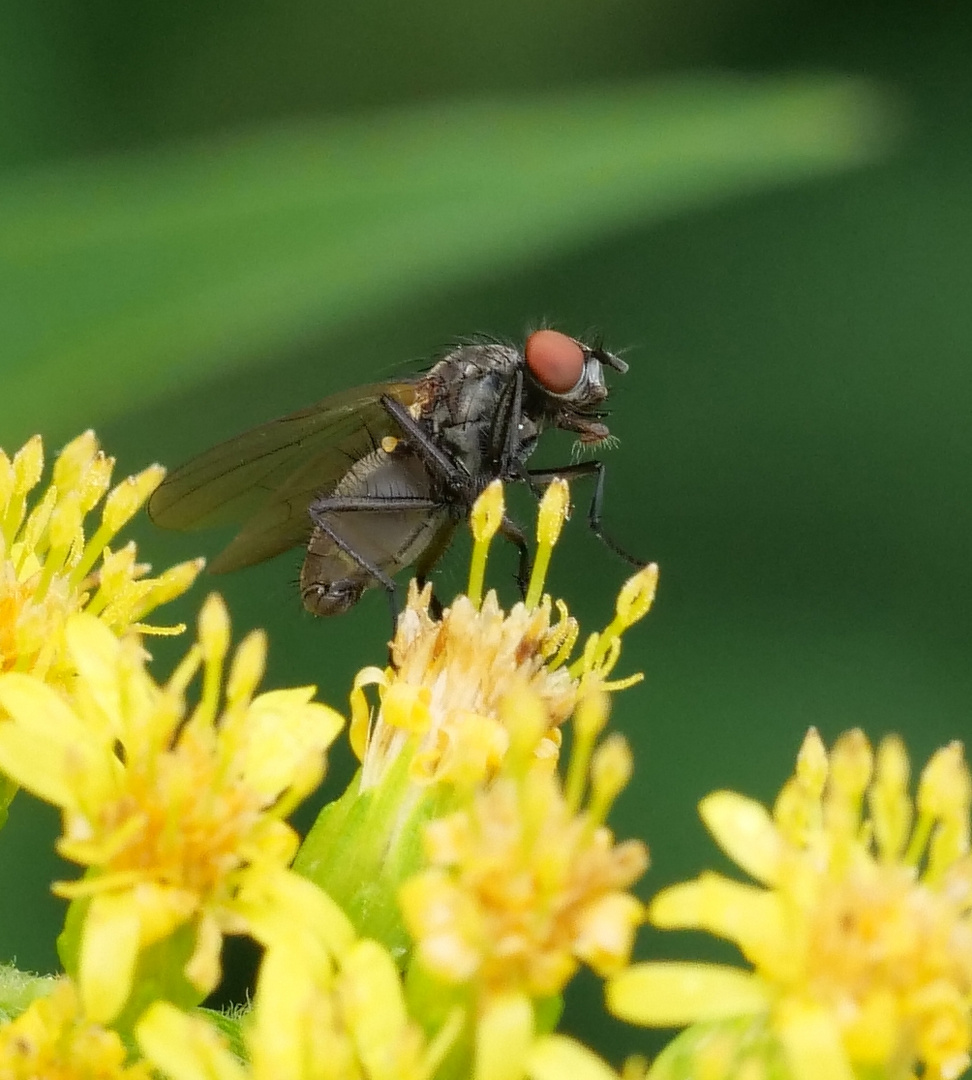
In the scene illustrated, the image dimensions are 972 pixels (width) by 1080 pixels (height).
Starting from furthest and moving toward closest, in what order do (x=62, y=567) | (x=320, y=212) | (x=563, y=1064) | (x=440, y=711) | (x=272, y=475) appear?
(x=320, y=212), (x=272, y=475), (x=62, y=567), (x=440, y=711), (x=563, y=1064)

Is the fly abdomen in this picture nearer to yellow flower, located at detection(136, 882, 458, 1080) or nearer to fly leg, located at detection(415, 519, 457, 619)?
fly leg, located at detection(415, 519, 457, 619)

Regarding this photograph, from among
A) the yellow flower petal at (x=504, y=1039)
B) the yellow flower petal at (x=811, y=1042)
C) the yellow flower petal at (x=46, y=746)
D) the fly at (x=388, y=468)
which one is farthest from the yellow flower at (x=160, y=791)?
the fly at (x=388, y=468)

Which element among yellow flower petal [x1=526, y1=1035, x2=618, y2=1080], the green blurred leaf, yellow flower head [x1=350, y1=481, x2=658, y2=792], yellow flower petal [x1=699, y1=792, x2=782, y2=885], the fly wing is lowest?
yellow flower petal [x1=526, y1=1035, x2=618, y2=1080]

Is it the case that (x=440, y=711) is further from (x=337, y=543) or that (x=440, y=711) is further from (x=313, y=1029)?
(x=337, y=543)

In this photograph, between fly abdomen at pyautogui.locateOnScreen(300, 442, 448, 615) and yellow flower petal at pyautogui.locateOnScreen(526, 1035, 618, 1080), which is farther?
fly abdomen at pyautogui.locateOnScreen(300, 442, 448, 615)

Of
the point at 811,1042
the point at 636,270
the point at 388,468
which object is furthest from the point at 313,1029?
the point at 636,270

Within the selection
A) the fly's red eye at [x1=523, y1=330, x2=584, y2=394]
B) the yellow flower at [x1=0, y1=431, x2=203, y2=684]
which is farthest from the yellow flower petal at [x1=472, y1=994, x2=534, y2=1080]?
the fly's red eye at [x1=523, y1=330, x2=584, y2=394]

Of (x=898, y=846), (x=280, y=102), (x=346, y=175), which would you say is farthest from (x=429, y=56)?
(x=898, y=846)
